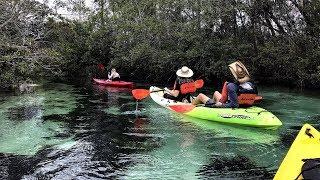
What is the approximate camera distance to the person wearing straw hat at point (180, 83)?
1138 centimetres

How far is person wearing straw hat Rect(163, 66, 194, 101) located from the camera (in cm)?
1138

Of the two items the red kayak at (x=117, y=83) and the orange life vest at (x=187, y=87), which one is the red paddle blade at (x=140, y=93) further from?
the red kayak at (x=117, y=83)

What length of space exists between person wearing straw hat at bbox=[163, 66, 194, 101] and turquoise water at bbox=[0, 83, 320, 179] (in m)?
0.50

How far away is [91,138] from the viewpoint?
363 inches

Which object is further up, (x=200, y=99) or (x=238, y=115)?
(x=200, y=99)

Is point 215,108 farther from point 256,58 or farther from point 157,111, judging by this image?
point 256,58

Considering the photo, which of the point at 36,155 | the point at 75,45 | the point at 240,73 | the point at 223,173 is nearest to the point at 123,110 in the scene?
the point at 240,73

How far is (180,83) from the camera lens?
1168 centimetres

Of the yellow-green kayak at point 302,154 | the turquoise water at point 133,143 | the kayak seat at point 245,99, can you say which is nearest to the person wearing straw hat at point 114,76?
the turquoise water at point 133,143

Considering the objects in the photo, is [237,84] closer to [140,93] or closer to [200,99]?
[200,99]

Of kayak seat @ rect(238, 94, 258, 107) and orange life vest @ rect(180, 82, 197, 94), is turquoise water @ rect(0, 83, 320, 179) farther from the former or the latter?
orange life vest @ rect(180, 82, 197, 94)

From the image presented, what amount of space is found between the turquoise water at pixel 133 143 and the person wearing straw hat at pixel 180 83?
19.6 inches

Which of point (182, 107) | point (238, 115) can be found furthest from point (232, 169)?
point (182, 107)

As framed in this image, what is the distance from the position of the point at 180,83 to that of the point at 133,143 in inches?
133
